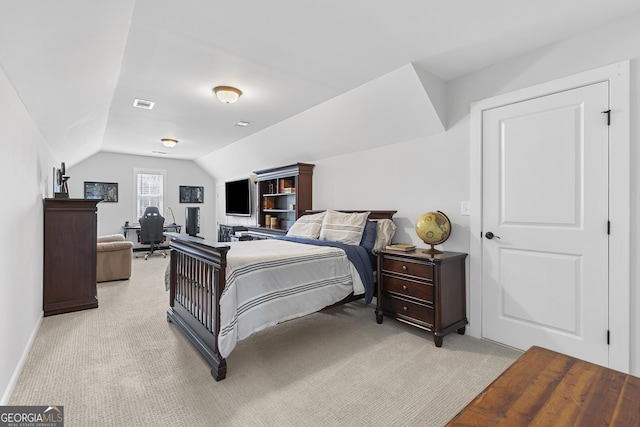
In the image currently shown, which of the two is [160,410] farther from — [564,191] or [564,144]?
[564,144]

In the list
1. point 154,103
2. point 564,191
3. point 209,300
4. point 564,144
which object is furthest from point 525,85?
point 154,103

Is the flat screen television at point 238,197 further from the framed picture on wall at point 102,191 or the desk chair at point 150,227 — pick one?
the framed picture on wall at point 102,191

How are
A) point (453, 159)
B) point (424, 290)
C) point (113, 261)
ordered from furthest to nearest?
point (113, 261)
point (453, 159)
point (424, 290)

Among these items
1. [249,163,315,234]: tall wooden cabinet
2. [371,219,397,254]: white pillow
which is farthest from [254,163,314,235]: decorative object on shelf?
[371,219,397,254]: white pillow

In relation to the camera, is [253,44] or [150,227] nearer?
[253,44]

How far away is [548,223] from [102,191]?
8.35 m

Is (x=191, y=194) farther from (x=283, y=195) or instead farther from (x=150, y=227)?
(x=283, y=195)

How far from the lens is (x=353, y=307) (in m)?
3.68

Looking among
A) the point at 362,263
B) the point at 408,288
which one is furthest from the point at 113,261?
the point at 408,288

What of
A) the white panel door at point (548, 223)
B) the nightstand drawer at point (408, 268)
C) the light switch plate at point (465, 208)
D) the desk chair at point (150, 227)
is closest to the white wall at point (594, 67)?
the white panel door at point (548, 223)

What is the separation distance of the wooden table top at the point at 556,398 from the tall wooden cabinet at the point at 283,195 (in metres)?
3.97

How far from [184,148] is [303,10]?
18.1 feet

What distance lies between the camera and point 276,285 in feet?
8.14

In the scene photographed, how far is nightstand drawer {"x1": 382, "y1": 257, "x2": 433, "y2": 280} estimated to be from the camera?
273 centimetres
